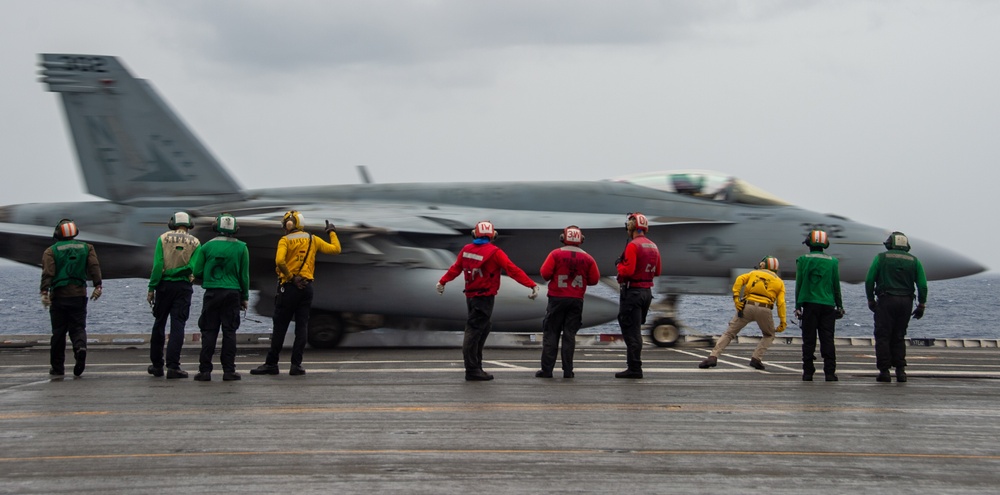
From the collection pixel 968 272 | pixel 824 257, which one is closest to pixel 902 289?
pixel 824 257

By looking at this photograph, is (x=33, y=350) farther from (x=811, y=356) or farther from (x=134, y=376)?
(x=811, y=356)

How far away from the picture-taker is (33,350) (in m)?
16.9

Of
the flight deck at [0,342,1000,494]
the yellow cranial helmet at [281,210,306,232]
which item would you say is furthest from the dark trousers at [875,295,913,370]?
the yellow cranial helmet at [281,210,306,232]

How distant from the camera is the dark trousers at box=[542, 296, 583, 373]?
36.0 feet

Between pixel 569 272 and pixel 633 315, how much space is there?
940 millimetres

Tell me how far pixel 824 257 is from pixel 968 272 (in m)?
6.75

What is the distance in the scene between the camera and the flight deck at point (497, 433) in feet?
19.3

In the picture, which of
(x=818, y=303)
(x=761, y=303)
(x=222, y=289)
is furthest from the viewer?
(x=761, y=303)

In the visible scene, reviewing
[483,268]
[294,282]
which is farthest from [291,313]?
[483,268]

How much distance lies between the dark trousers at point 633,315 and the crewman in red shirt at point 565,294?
1.52 ft

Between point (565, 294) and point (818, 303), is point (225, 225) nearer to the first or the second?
point (565, 294)

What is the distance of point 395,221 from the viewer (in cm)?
1677

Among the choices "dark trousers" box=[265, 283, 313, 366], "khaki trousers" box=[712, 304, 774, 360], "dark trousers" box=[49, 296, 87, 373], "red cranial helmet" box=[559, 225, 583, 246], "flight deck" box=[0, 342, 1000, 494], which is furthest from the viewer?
Result: "khaki trousers" box=[712, 304, 774, 360]

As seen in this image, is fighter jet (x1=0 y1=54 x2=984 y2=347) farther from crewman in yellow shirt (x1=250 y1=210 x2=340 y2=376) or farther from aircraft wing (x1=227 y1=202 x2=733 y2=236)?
crewman in yellow shirt (x1=250 y1=210 x2=340 y2=376)
